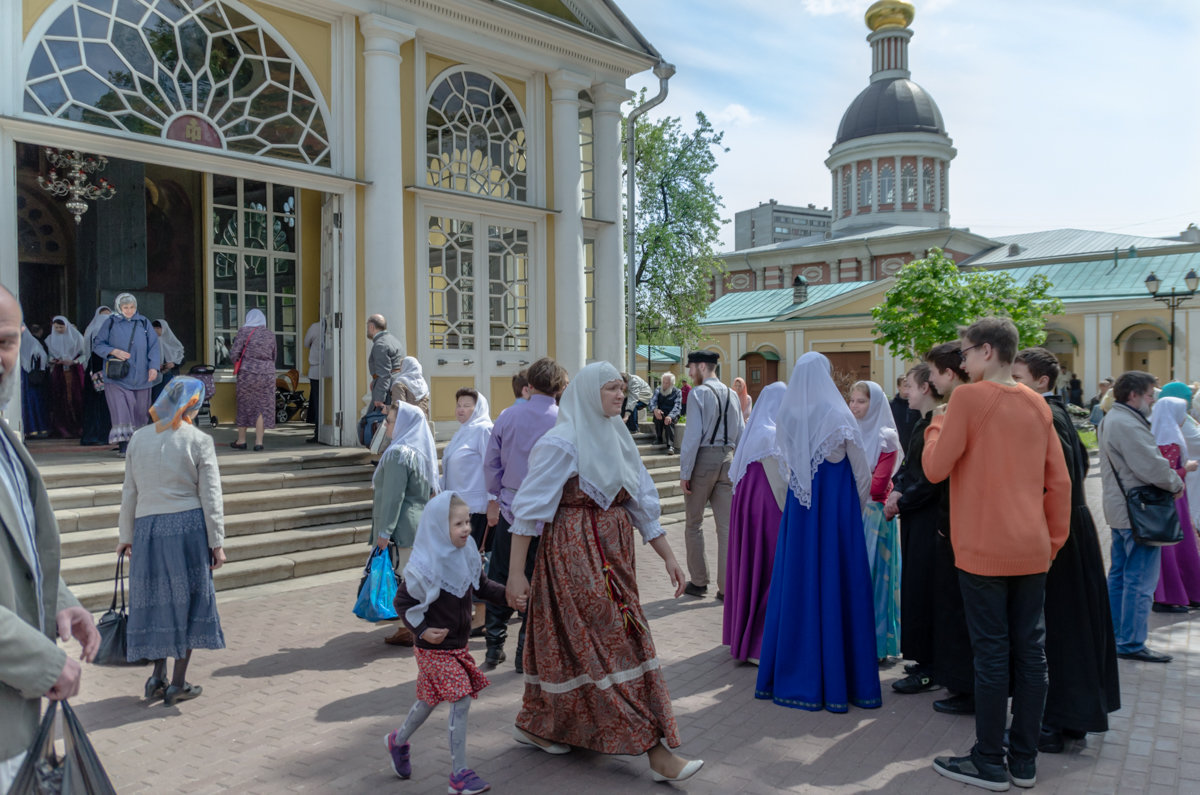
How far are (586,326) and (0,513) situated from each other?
1136cm

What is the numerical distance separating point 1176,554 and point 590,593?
5914mm

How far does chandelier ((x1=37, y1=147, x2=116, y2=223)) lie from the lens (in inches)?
485

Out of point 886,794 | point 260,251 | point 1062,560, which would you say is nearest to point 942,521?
point 1062,560

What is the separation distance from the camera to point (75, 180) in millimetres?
12453

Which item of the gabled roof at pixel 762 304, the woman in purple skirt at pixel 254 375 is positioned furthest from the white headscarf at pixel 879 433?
the gabled roof at pixel 762 304

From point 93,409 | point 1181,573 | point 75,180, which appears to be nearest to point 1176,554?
point 1181,573

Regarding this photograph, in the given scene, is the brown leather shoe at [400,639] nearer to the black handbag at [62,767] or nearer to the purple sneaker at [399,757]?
the purple sneaker at [399,757]

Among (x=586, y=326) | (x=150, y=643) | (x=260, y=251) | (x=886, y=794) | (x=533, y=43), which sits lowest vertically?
(x=886, y=794)

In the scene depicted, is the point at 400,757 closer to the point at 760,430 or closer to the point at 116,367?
the point at 760,430

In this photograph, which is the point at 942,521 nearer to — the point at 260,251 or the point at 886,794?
the point at 886,794

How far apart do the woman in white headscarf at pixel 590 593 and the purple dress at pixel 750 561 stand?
69.2 inches

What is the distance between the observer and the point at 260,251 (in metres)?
13.8

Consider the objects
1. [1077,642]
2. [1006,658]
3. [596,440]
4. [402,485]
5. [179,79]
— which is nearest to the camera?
[1006,658]

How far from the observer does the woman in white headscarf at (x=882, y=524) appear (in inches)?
223
